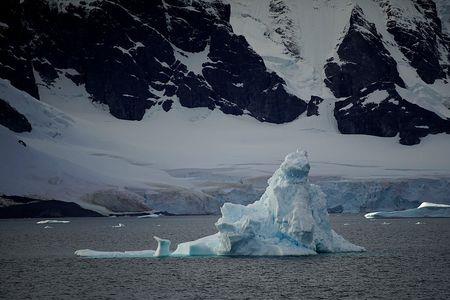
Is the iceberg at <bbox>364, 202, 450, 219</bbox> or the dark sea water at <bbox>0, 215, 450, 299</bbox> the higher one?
the iceberg at <bbox>364, 202, 450, 219</bbox>

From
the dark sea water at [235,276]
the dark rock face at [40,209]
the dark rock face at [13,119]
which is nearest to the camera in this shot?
the dark sea water at [235,276]

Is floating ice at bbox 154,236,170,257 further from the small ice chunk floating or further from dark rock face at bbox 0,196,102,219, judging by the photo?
dark rock face at bbox 0,196,102,219

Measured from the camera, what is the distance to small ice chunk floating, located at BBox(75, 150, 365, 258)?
211 ft

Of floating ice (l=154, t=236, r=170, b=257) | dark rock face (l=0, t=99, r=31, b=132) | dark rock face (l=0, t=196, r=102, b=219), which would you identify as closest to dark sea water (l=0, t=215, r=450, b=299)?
floating ice (l=154, t=236, r=170, b=257)

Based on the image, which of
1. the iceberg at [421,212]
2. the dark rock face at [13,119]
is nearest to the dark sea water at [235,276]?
the iceberg at [421,212]

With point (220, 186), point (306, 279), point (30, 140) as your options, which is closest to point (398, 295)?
point (306, 279)

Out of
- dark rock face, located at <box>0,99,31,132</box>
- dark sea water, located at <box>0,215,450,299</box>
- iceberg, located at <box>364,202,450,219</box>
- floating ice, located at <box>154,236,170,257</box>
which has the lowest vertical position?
dark sea water, located at <box>0,215,450,299</box>

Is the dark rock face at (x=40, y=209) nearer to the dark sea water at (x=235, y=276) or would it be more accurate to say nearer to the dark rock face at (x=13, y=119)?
the dark rock face at (x=13, y=119)

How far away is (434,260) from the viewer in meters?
68.4

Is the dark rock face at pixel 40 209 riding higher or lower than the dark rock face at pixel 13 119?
lower

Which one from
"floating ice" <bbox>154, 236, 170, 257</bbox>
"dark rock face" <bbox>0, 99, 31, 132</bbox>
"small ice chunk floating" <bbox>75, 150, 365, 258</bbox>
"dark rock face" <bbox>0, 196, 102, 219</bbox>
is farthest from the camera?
"dark rock face" <bbox>0, 99, 31, 132</bbox>

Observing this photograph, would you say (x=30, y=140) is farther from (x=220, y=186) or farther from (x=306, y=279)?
(x=306, y=279)

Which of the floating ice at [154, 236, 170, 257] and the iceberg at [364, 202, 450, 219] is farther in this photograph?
the iceberg at [364, 202, 450, 219]

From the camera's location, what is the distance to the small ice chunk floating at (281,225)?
64250 millimetres
